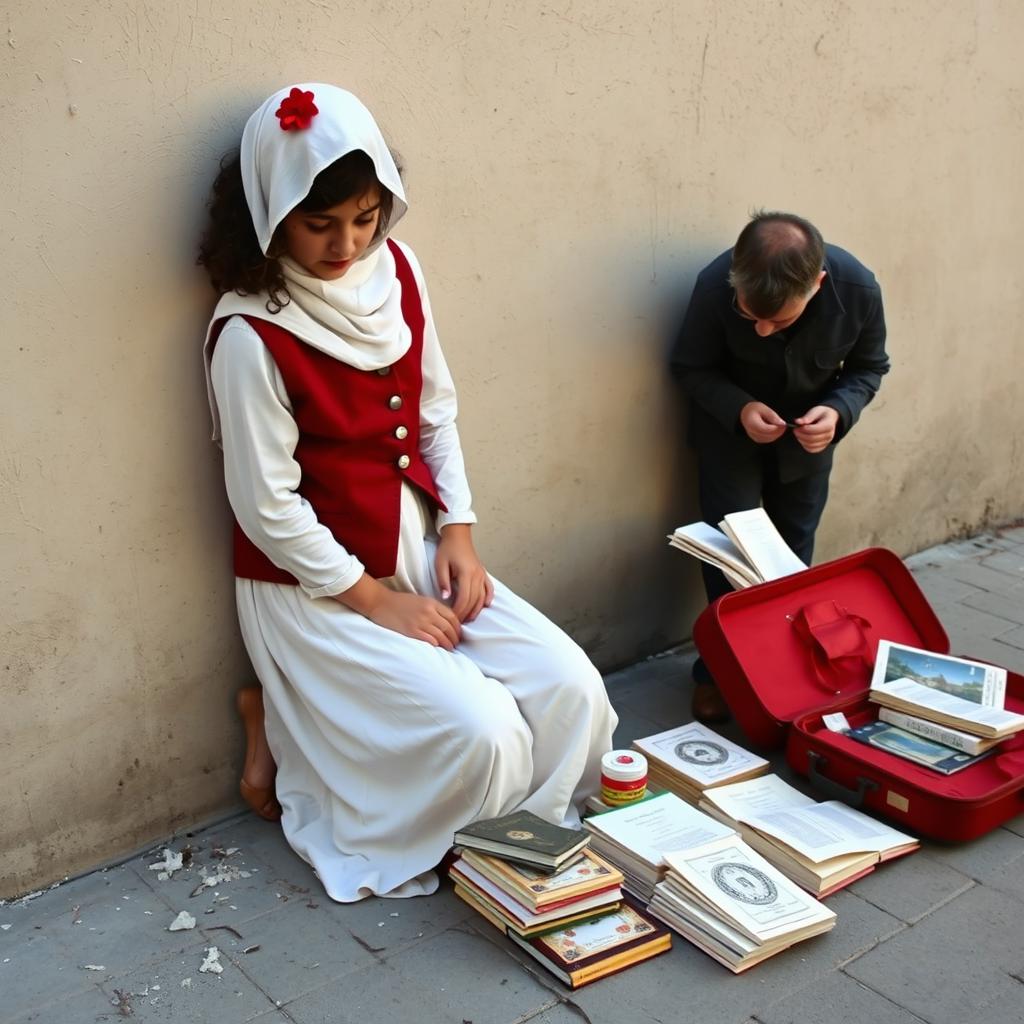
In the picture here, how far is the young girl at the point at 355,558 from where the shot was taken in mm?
2602

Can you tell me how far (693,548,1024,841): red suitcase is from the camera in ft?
9.74

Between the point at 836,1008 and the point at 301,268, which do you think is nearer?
the point at 836,1008

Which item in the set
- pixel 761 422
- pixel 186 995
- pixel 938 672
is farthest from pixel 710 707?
pixel 186 995

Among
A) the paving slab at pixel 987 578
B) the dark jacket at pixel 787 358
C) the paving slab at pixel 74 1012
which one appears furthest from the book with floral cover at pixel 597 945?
the paving slab at pixel 987 578

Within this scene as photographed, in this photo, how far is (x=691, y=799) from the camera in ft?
10.3

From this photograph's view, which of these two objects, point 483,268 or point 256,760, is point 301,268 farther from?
point 256,760

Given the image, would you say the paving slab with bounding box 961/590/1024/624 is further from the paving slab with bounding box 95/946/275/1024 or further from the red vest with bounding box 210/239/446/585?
the paving slab with bounding box 95/946/275/1024

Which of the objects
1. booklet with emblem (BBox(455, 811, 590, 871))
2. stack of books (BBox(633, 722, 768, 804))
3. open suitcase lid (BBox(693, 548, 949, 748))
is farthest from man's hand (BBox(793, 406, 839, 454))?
booklet with emblem (BBox(455, 811, 590, 871))

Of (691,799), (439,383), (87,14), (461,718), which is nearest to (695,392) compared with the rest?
(439,383)

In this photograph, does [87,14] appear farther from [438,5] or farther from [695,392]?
[695,392]

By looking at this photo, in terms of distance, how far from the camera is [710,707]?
11.8 ft

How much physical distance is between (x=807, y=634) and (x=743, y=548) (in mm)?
305

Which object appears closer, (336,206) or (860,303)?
(336,206)

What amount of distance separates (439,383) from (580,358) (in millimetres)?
693
